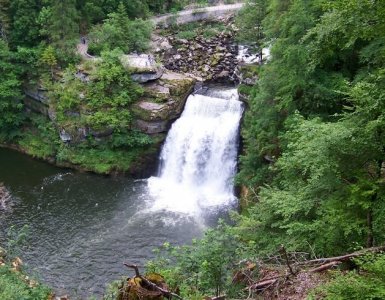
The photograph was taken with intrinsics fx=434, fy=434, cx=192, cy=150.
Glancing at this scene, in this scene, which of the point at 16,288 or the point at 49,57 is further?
the point at 49,57

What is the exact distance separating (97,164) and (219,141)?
7799 mm

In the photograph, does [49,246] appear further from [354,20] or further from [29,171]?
[354,20]

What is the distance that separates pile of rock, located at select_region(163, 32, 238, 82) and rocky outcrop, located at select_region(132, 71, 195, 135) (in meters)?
4.42

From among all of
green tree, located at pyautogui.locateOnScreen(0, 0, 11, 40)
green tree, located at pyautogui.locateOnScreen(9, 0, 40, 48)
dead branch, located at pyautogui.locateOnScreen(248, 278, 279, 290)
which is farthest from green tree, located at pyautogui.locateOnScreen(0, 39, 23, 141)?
dead branch, located at pyautogui.locateOnScreen(248, 278, 279, 290)

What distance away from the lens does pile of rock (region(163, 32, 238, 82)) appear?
32428 mm

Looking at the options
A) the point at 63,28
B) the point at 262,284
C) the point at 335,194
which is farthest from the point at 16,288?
the point at 63,28

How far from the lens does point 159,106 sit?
27422mm

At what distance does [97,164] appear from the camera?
27.3 m

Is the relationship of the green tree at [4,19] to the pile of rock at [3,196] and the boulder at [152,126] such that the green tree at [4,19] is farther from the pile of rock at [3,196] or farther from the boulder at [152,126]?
the boulder at [152,126]

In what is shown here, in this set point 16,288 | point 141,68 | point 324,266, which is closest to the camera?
point 324,266

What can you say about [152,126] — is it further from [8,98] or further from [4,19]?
[4,19]

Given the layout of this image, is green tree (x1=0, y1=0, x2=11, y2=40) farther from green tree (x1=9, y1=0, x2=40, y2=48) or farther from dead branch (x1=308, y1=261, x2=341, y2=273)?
dead branch (x1=308, y1=261, x2=341, y2=273)

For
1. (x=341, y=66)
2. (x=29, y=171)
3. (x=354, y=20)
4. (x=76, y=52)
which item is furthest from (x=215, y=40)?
(x=354, y=20)

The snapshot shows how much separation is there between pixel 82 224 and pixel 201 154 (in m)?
8.42
